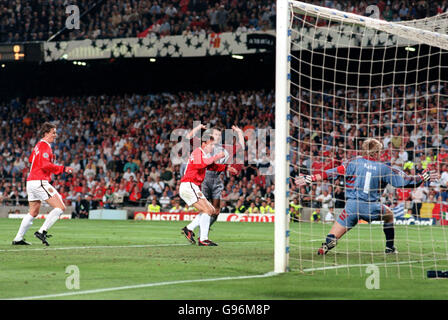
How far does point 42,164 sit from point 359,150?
756 cm

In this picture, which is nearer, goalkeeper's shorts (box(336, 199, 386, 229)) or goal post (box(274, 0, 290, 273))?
goal post (box(274, 0, 290, 273))

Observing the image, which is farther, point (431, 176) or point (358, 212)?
point (358, 212)

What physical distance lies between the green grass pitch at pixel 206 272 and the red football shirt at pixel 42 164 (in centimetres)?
140

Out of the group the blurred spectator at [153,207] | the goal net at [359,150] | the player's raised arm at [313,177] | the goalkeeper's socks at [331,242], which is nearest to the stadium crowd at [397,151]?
the goal net at [359,150]

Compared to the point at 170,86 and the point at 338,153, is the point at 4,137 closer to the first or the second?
the point at 170,86

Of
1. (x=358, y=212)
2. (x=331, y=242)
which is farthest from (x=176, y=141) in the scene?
(x=358, y=212)

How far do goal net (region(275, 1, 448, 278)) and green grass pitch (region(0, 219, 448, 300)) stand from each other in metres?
0.14

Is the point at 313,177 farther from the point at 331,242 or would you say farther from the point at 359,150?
the point at 359,150

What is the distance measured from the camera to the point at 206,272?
33.0 ft

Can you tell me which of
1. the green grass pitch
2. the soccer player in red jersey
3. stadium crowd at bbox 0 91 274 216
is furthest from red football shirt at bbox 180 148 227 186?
stadium crowd at bbox 0 91 274 216

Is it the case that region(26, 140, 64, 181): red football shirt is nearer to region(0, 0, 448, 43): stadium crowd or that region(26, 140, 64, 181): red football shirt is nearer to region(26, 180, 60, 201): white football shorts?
region(26, 180, 60, 201): white football shorts

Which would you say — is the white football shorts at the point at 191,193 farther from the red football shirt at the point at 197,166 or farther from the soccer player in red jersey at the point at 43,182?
the soccer player in red jersey at the point at 43,182

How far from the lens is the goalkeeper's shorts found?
12.5 m

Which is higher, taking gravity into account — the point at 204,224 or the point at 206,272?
the point at 204,224
